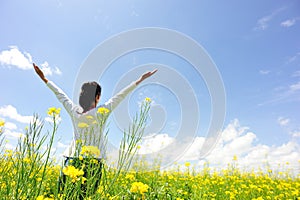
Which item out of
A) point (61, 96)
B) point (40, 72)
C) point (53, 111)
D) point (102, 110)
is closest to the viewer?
point (53, 111)

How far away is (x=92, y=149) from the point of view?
5.72 feet

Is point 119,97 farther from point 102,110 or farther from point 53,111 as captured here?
point 53,111

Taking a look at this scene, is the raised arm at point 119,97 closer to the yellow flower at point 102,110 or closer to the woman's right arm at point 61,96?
the woman's right arm at point 61,96

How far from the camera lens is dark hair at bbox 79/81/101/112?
3250 mm

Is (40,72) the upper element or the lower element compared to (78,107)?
upper

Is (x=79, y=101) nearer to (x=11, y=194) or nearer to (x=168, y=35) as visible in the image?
(x=11, y=194)

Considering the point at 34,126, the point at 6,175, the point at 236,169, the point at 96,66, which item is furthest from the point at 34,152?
the point at 236,169

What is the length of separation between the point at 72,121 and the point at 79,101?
0.95 ft

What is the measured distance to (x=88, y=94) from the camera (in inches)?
129

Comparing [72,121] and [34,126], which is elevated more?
[72,121]

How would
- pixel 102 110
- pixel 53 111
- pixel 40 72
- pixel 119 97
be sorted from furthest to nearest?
pixel 40 72 < pixel 119 97 < pixel 102 110 < pixel 53 111

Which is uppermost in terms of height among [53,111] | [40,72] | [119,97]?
[40,72]

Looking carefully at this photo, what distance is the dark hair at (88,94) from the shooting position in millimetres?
3250

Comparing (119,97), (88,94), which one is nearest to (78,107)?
(88,94)
